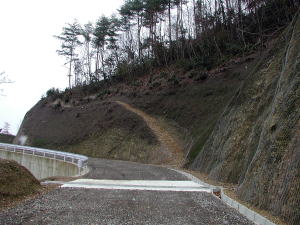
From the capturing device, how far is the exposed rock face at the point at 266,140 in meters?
7.86

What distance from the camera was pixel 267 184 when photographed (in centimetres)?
862

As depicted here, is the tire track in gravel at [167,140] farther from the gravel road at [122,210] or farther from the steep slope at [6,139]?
the steep slope at [6,139]

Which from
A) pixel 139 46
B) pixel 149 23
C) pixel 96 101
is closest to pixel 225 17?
pixel 149 23

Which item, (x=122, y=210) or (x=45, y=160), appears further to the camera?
Answer: (x=45, y=160)

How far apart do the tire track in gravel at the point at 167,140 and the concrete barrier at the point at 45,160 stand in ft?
28.8

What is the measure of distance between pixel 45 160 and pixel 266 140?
72.4ft

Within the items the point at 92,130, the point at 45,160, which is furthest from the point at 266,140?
the point at 92,130

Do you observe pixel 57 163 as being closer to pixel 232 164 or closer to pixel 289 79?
pixel 232 164

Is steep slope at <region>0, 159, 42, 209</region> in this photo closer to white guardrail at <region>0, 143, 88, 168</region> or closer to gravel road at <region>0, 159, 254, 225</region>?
gravel road at <region>0, 159, 254, 225</region>

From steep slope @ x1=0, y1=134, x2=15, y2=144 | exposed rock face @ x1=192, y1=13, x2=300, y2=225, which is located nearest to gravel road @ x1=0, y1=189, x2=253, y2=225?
exposed rock face @ x1=192, y1=13, x2=300, y2=225

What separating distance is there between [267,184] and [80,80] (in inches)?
3072

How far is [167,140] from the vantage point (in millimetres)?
34000

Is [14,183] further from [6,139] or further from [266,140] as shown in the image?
[6,139]

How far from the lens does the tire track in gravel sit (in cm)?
2964
